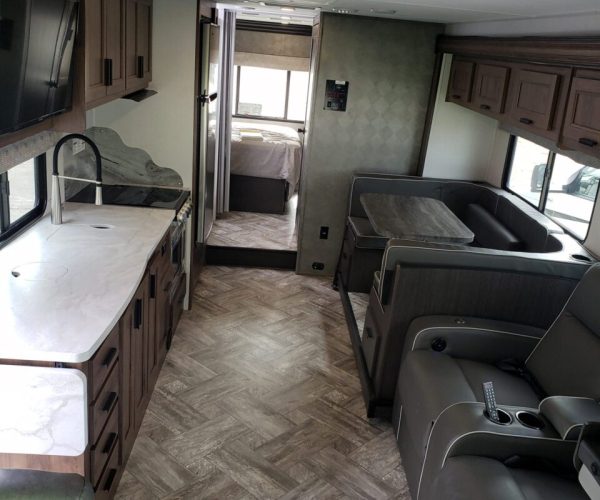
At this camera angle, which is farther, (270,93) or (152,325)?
(270,93)

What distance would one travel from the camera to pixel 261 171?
253 inches

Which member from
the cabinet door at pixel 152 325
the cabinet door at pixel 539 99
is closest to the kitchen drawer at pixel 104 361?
the cabinet door at pixel 152 325

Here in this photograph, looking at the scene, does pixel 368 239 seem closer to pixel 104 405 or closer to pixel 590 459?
pixel 104 405

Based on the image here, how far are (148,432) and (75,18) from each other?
1.89m

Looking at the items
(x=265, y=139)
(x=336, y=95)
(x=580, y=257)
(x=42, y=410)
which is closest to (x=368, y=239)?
(x=336, y=95)

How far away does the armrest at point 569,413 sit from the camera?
6.59ft

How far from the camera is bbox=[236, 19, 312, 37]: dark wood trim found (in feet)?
25.9

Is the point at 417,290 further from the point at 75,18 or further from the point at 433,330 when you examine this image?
the point at 75,18

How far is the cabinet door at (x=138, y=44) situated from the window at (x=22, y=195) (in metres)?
0.65

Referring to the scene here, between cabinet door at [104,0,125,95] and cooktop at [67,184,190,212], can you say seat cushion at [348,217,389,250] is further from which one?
cabinet door at [104,0,125,95]

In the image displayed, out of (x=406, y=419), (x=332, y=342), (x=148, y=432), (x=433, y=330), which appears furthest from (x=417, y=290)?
(x=148, y=432)

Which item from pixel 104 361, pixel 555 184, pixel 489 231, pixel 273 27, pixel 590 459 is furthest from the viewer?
pixel 273 27

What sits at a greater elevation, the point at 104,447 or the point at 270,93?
the point at 270,93

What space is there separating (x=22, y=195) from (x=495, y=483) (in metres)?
2.44
